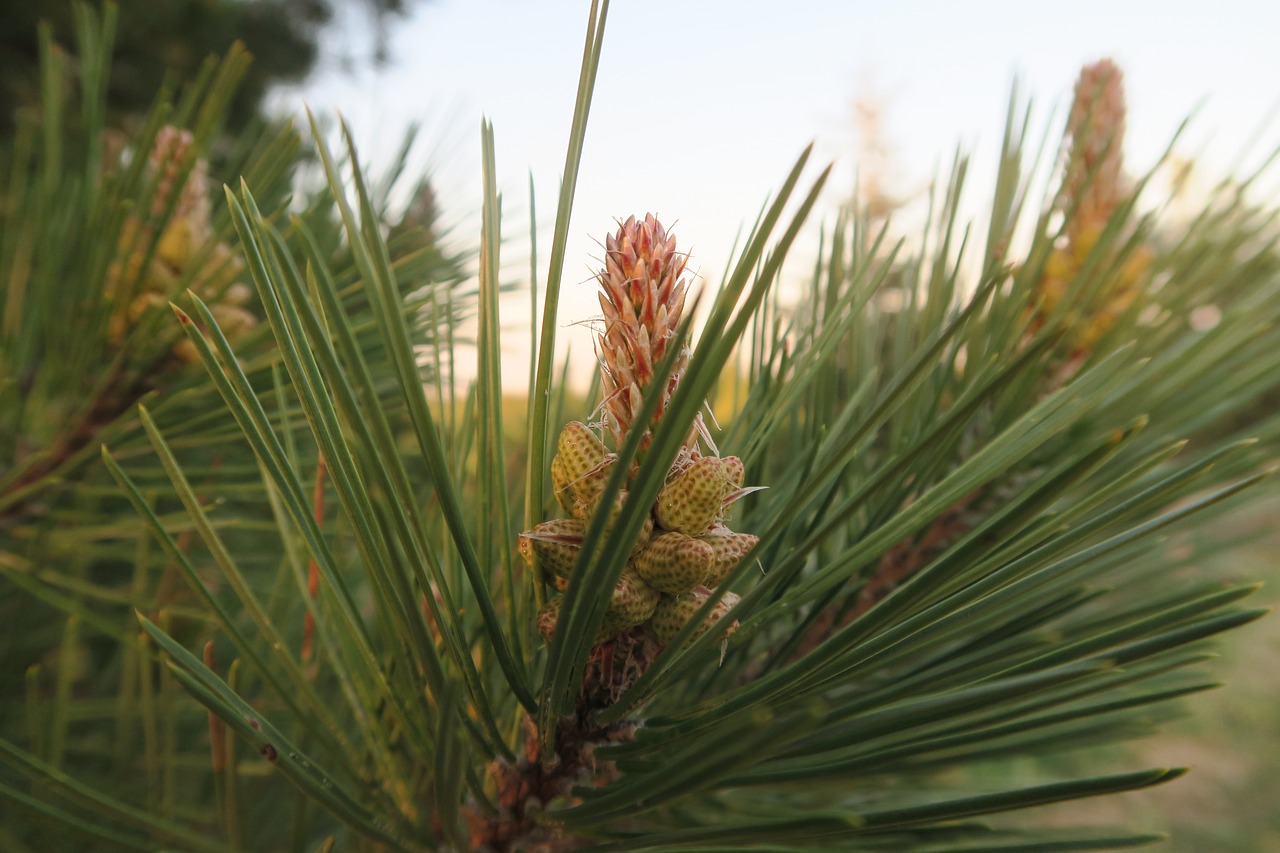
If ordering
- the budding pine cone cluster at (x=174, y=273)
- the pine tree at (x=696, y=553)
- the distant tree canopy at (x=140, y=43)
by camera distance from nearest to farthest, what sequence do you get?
the pine tree at (x=696, y=553), the budding pine cone cluster at (x=174, y=273), the distant tree canopy at (x=140, y=43)

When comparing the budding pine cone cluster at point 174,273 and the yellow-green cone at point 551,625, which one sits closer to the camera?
the yellow-green cone at point 551,625

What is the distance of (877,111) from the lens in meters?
1.62

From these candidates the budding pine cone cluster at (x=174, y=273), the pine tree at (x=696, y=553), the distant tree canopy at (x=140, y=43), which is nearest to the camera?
the pine tree at (x=696, y=553)

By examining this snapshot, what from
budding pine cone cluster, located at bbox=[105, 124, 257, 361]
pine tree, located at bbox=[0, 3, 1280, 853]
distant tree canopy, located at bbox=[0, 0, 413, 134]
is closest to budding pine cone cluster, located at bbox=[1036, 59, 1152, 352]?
pine tree, located at bbox=[0, 3, 1280, 853]

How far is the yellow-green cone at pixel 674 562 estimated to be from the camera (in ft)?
0.89

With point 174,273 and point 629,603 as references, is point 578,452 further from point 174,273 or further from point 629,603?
point 174,273

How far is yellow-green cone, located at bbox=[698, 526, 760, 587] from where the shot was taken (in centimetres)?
29

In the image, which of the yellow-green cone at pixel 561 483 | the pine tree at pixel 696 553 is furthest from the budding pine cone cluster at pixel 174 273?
the yellow-green cone at pixel 561 483

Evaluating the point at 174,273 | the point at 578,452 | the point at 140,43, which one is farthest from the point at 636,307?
the point at 140,43

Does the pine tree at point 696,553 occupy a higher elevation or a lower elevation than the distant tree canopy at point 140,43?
lower

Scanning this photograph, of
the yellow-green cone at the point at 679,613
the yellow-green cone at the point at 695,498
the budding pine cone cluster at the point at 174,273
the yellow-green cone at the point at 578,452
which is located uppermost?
the budding pine cone cluster at the point at 174,273

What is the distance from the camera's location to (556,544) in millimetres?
278

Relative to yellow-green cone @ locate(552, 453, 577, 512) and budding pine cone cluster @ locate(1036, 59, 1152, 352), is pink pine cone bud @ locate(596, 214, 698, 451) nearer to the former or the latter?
yellow-green cone @ locate(552, 453, 577, 512)

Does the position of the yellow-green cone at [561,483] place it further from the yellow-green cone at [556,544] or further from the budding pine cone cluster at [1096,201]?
the budding pine cone cluster at [1096,201]
